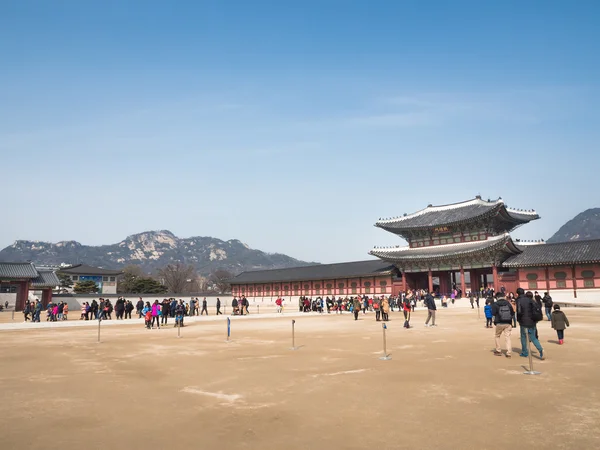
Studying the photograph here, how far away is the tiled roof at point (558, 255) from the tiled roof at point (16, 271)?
186 ft

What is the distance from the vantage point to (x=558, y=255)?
47375 millimetres

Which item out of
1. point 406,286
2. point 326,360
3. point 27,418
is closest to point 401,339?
point 326,360

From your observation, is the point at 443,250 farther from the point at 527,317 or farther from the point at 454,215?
the point at 527,317

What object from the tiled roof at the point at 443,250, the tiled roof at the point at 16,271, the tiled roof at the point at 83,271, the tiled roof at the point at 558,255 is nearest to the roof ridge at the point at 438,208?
the tiled roof at the point at 443,250

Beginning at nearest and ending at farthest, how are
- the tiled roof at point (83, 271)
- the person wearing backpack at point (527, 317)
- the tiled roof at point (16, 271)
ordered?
the person wearing backpack at point (527, 317), the tiled roof at point (16, 271), the tiled roof at point (83, 271)

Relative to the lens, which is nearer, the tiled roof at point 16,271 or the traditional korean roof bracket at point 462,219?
the tiled roof at point 16,271

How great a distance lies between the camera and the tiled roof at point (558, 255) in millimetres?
45000

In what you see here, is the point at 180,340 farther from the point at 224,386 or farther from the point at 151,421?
the point at 151,421

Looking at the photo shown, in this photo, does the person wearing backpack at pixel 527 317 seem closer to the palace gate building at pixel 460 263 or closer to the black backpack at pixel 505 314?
the black backpack at pixel 505 314

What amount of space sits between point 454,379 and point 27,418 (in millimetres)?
8546

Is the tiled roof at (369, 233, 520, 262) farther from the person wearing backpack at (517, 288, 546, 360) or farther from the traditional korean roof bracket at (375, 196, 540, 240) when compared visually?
the person wearing backpack at (517, 288, 546, 360)

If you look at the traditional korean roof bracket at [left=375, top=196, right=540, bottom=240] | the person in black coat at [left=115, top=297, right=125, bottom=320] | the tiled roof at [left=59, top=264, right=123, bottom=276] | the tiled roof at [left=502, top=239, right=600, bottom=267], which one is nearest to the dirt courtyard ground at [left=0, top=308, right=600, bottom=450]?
the person in black coat at [left=115, top=297, right=125, bottom=320]

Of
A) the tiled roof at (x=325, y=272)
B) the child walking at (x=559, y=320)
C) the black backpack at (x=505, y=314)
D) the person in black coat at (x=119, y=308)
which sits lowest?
the person in black coat at (x=119, y=308)

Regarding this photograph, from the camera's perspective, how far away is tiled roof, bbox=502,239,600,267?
45.0 m
